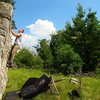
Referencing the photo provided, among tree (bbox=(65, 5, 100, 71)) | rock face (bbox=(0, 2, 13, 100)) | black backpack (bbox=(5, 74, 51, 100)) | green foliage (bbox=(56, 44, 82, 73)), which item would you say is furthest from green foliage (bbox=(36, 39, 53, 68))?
rock face (bbox=(0, 2, 13, 100))

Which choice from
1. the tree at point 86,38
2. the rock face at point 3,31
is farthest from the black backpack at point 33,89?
the tree at point 86,38

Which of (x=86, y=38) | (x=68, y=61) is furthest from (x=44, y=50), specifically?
(x=68, y=61)

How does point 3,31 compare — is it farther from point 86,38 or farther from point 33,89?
point 86,38

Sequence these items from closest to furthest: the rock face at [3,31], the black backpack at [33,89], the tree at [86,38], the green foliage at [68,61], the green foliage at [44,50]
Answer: the rock face at [3,31] → the black backpack at [33,89] → the green foliage at [68,61] → the tree at [86,38] → the green foliage at [44,50]

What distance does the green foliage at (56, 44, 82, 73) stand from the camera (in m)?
36.7

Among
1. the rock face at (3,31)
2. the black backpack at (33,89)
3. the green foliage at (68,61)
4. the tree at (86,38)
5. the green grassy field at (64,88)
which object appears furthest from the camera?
the tree at (86,38)

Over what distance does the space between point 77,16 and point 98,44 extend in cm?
639

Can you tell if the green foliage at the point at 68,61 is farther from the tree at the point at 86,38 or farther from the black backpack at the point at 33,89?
the black backpack at the point at 33,89

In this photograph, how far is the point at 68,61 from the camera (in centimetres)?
3750

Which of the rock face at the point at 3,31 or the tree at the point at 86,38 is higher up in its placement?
the tree at the point at 86,38

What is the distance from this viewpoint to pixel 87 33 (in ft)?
156

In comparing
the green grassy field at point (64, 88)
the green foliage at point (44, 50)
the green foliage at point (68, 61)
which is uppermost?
the green foliage at point (44, 50)

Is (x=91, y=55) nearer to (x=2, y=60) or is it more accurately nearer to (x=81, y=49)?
(x=81, y=49)

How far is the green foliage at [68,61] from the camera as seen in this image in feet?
120
